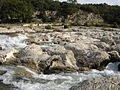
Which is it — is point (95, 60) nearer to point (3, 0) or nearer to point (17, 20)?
point (17, 20)

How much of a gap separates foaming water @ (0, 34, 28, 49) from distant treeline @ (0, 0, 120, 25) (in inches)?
1244

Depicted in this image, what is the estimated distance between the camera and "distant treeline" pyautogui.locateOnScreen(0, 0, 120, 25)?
6894 cm

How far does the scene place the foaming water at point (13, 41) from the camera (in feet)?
101

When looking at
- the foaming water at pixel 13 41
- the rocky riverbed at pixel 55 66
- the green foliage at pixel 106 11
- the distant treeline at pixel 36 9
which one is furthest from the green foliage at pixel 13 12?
the rocky riverbed at pixel 55 66

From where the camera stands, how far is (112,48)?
86.4 ft

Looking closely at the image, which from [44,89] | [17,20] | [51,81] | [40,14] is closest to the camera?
[44,89]

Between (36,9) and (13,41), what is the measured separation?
6329 centimetres

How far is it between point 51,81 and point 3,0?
205ft

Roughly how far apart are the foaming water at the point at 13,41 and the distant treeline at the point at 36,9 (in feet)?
104

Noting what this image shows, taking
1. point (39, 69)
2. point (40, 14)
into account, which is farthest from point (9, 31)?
point (40, 14)

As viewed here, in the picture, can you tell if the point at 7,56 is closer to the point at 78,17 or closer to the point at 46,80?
the point at 46,80

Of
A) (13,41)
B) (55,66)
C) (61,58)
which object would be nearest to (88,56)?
(61,58)

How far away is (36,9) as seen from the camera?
317 ft

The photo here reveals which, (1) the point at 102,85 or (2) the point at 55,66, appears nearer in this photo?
(1) the point at 102,85
